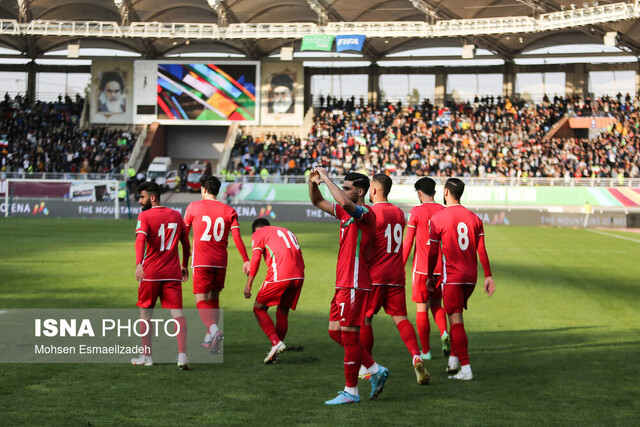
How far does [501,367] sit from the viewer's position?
30.9 ft

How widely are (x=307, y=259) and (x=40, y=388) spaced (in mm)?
15020

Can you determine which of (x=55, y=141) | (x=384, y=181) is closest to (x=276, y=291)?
(x=384, y=181)

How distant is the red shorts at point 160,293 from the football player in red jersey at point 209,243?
0.74 metres

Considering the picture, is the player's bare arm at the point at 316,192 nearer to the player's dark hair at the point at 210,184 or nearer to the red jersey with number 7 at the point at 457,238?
the red jersey with number 7 at the point at 457,238

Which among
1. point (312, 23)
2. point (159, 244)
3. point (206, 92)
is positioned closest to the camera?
point (159, 244)

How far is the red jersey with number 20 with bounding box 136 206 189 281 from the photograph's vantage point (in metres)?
8.98

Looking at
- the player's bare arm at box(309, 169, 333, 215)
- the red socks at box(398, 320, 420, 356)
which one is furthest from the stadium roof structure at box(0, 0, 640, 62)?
the player's bare arm at box(309, 169, 333, 215)

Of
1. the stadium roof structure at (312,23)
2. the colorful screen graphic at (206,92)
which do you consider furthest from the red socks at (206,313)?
the colorful screen graphic at (206,92)

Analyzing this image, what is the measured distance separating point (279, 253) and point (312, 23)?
159ft

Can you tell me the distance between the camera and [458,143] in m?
54.8

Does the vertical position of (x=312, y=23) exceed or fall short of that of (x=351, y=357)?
it exceeds it

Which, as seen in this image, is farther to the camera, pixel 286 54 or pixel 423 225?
pixel 286 54

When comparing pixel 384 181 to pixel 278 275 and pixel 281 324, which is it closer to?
pixel 278 275

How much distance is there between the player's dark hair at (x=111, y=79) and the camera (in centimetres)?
6213
